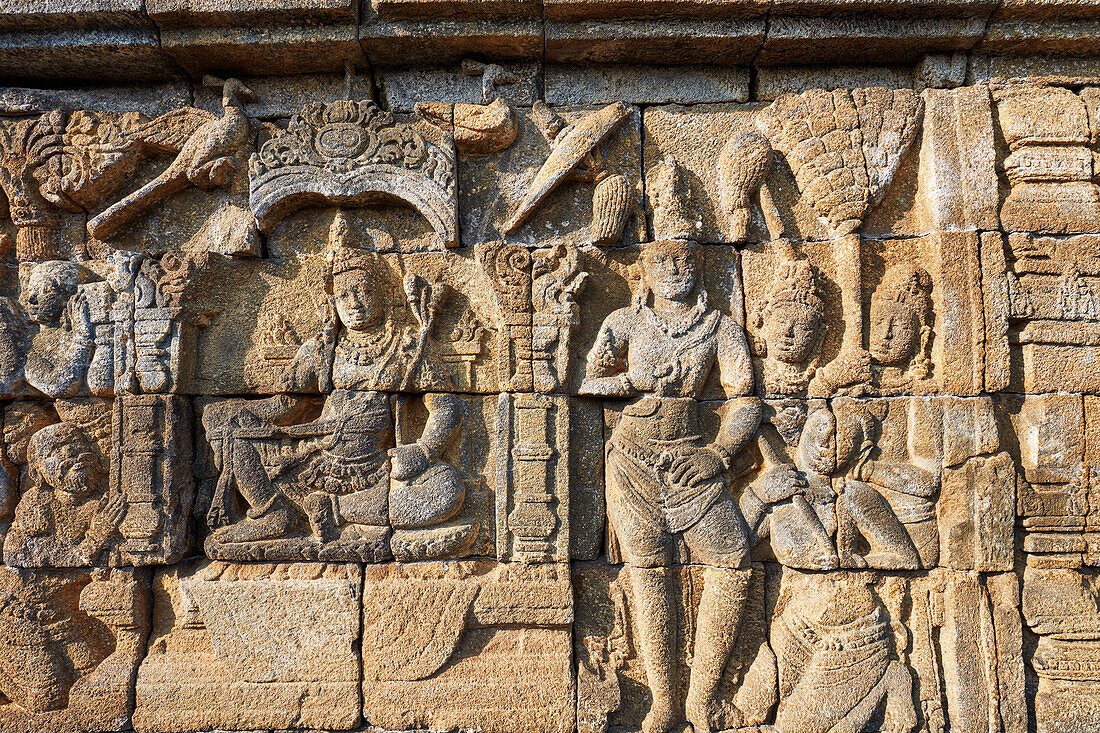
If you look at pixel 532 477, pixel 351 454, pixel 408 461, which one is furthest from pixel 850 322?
pixel 351 454

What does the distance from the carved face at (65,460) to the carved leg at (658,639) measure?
3.12 metres

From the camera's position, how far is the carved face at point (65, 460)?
11.7 ft

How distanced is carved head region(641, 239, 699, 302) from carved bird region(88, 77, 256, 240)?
2499mm

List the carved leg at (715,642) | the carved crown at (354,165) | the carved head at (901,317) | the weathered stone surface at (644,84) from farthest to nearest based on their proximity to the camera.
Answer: the weathered stone surface at (644,84) → the carved crown at (354,165) → the carved head at (901,317) → the carved leg at (715,642)

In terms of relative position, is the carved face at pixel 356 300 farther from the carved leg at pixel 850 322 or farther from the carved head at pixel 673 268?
the carved leg at pixel 850 322

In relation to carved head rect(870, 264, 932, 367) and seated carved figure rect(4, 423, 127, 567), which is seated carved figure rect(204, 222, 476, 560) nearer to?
seated carved figure rect(4, 423, 127, 567)

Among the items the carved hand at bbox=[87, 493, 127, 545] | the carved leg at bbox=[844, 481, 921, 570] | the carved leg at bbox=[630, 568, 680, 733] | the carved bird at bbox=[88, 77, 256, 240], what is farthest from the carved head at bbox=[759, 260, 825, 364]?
the carved hand at bbox=[87, 493, 127, 545]

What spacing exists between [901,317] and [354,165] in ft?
10.4

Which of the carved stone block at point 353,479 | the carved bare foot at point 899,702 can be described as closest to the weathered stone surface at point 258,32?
the carved stone block at point 353,479

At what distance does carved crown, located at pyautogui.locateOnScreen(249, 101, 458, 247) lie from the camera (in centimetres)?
362

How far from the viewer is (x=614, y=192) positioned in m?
3.60

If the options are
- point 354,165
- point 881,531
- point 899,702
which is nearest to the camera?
point 899,702

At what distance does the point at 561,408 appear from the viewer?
3.53 meters

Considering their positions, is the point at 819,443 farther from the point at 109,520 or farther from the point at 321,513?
the point at 109,520
